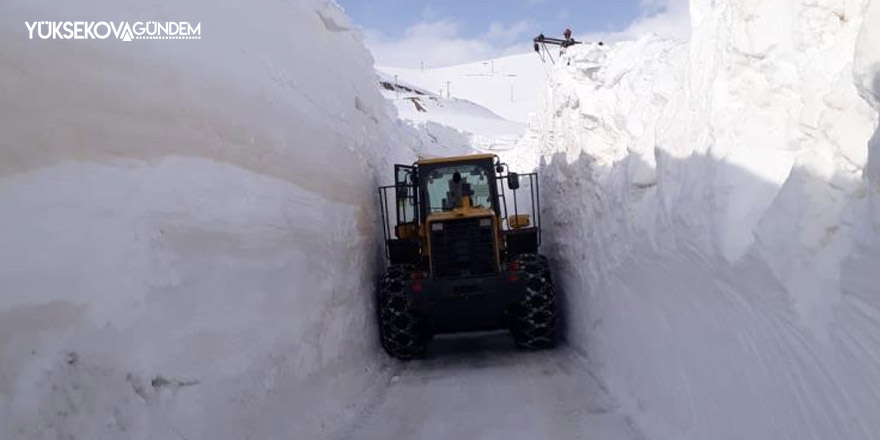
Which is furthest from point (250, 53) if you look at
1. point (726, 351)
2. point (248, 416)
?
point (726, 351)

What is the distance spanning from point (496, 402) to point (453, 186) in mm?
3934

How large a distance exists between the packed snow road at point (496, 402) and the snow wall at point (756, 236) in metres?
0.37

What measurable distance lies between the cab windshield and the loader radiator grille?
0.86 m

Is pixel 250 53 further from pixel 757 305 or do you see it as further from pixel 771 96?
pixel 757 305

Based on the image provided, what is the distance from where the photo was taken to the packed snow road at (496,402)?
250 inches

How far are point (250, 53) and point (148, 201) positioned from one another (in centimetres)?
325

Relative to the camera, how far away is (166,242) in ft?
16.3

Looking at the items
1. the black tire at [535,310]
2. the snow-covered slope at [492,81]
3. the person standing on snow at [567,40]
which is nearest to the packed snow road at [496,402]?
the black tire at [535,310]

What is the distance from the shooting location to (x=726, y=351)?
14.5 ft

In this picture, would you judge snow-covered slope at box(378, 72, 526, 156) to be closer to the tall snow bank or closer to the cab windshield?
the cab windshield

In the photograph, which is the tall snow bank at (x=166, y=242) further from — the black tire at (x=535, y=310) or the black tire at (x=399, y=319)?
the black tire at (x=535, y=310)

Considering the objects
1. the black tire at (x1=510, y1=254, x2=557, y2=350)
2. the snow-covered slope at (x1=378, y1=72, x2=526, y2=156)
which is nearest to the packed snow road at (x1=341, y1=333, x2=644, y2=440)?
the black tire at (x1=510, y1=254, x2=557, y2=350)

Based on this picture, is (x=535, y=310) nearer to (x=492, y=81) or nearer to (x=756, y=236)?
(x=756, y=236)

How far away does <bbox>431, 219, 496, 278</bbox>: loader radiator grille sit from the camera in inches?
388
